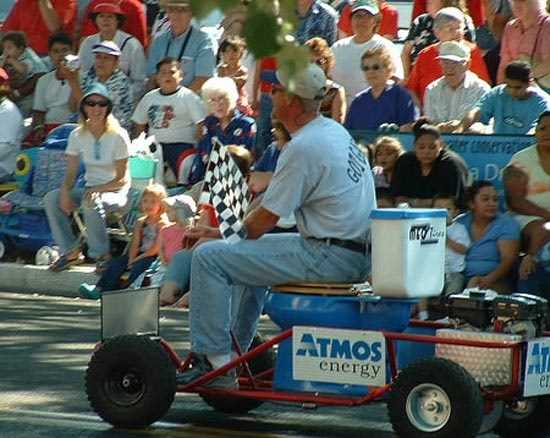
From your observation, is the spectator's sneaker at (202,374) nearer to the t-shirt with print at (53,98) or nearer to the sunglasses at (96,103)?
the sunglasses at (96,103)

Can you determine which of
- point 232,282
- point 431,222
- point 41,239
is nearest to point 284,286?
point 232,282

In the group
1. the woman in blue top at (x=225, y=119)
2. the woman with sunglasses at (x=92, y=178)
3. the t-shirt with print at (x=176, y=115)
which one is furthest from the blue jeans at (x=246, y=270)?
the t-shirt with print at (x=176, y=115)

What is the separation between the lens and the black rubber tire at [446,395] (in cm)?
734

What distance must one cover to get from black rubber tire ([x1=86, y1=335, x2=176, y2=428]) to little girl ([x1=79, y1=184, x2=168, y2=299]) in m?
5.42

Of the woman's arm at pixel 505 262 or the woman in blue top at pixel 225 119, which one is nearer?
the woman's arm at pixel 505 262

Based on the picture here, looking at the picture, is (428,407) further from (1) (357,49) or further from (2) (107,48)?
(2) (107,48)

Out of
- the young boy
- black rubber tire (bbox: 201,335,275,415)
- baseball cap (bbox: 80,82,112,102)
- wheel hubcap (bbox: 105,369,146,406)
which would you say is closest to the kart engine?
black rubber tire (bbox: 201,335,275,415)

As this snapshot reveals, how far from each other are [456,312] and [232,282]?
1077 millimetres

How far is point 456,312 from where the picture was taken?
7863 mm

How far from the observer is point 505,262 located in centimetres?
1134

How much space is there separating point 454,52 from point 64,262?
3.74 m

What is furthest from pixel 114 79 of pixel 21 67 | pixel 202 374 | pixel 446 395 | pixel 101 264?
pixel 446 395

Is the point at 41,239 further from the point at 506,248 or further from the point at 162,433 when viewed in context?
the point at 162,433

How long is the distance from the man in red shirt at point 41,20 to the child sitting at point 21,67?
0.48m
